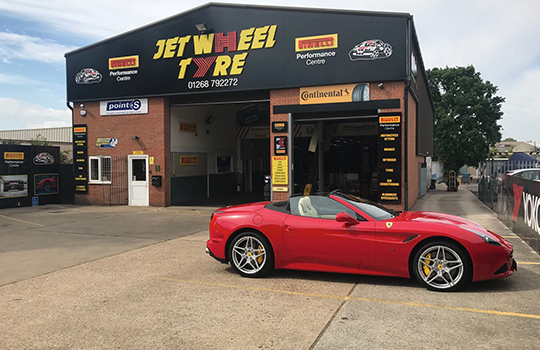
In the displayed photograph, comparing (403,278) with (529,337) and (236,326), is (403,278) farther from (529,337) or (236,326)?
(236,326)

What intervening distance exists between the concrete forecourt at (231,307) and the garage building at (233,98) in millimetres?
7158

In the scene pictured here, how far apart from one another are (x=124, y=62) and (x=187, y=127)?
3.67 metres

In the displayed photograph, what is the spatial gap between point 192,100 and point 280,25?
4.64 metres

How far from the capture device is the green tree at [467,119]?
40281 mm

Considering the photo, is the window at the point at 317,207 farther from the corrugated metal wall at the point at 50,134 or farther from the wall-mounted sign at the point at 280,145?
the corrugated metal wall at the point at 50,134

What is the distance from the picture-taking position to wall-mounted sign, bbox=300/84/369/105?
13.8 m

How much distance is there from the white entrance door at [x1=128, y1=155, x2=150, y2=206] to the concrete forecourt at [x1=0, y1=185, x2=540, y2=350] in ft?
30.3

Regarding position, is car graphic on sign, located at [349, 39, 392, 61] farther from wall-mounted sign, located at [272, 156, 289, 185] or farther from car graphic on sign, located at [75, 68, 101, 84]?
car graphic on sign, located at [75, 68, 101, 84]

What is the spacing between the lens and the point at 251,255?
6.39 meters

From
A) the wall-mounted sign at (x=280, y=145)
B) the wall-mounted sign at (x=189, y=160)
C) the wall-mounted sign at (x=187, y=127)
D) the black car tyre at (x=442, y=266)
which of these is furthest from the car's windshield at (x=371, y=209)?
the wall-mounted sign at (x=189, y=160)

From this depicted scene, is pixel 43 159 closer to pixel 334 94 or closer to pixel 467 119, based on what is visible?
pixel 334 94

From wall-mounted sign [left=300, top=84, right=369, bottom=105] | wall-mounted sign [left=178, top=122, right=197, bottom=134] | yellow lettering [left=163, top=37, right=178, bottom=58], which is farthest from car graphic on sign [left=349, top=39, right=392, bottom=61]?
wall-mounted sign [left=178, top=122, right=197, bottom=134]

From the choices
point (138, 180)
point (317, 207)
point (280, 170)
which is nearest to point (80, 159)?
point (138, 180)

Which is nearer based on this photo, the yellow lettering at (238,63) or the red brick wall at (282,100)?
the red brick wall at (282,100)
